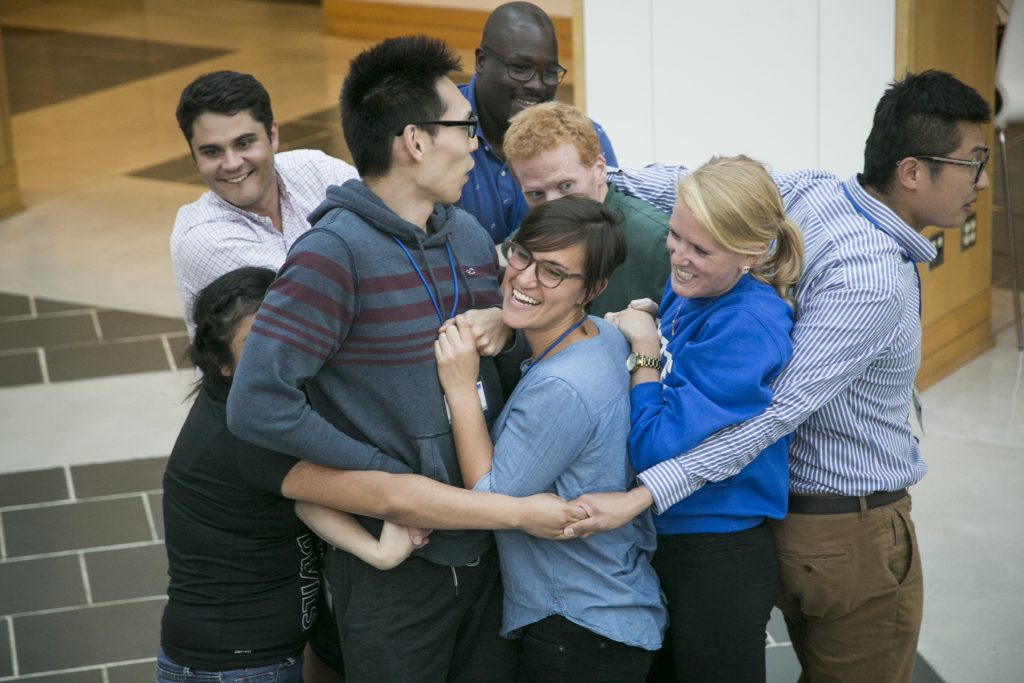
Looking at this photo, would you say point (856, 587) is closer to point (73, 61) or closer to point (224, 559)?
point (224, 559)

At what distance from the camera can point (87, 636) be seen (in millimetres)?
4137

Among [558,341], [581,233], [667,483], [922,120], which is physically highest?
[922,120]

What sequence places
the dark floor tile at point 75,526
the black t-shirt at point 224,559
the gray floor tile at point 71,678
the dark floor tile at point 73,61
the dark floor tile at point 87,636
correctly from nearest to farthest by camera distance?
the black t-shirt at point 224,559 < the gray floor tile at point 71,678 < the dark floor tile at point 87,636 < the dark floor tile at point 75,526 < the dark floor tile at point 73,61

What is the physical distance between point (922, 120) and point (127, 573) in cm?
319

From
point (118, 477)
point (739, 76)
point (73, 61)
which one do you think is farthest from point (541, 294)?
point (73, 61)

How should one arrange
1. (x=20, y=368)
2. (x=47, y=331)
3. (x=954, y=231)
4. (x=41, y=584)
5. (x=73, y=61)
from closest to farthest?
(x=41, y=584) → (x=954, y=231) → (x=20, y=368) → (x=47, y=331) → (x=73, y=61)

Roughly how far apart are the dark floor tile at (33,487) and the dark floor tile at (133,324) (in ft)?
4.79

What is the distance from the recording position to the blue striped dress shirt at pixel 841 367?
8.04 feet

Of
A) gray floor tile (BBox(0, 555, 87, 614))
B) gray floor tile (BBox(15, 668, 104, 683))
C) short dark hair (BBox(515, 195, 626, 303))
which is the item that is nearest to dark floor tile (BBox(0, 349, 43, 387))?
gray floor tile (BBox(0, 555, 87, 614))

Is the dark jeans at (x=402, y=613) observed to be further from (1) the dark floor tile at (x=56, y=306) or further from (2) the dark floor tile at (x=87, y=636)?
(1) the dark floor tile at (x=56, y=306)

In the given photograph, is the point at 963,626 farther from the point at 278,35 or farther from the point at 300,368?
the point at 278,35

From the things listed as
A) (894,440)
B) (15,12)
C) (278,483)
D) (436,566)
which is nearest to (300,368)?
(278,483)

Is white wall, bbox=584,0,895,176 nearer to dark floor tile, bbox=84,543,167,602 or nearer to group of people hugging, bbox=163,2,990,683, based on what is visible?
group of people hugging, bbox=163,2,990,683

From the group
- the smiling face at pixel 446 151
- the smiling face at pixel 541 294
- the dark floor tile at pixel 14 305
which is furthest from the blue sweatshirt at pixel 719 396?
the dark floor tile at pixel 14 305
